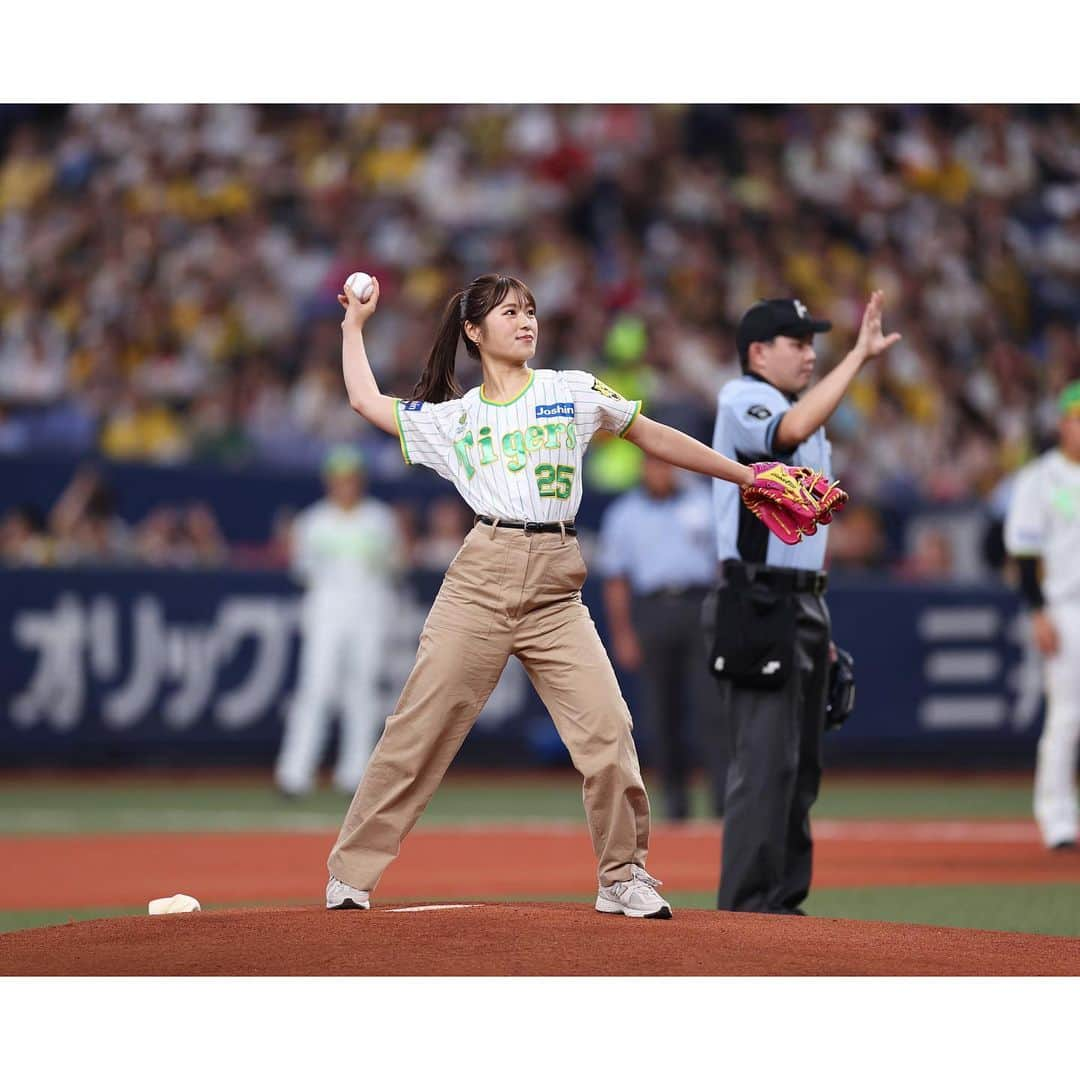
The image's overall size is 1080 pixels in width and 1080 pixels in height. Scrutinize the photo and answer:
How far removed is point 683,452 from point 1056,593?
554cm

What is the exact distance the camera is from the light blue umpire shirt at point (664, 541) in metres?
13.1

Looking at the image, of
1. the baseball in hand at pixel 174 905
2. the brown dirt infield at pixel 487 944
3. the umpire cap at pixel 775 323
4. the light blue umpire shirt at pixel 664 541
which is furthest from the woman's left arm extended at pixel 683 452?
the light blue umpire shirt at pixel 664 541

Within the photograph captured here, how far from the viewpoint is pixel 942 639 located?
55.6 ft

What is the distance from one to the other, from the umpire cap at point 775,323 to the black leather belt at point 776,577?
83 centimetres

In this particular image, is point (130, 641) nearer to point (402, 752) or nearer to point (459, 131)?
point (459, 131)

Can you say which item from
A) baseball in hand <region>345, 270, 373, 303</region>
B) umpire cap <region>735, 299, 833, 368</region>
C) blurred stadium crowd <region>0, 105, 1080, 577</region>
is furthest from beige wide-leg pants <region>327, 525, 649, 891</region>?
blurred stadium crowd <region>0, 105, 1080, 577</region>

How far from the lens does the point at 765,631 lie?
730 centimetres

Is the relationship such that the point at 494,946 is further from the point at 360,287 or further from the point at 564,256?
the point at 564,256

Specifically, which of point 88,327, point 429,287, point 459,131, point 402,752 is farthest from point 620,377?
point 402,752

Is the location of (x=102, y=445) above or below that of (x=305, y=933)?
above

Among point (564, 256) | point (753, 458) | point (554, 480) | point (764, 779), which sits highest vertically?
point (564, 256)

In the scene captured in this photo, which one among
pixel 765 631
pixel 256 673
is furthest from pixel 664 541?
pixel 765 631

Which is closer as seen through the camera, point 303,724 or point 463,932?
point 463,932

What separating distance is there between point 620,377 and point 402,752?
1276cm
